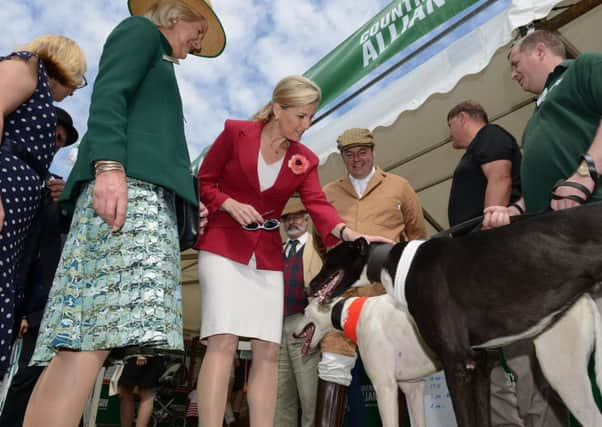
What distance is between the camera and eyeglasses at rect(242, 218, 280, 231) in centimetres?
216

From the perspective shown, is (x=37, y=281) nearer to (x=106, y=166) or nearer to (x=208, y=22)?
(x=106, y=166)

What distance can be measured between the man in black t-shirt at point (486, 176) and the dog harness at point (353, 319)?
25.7 inches

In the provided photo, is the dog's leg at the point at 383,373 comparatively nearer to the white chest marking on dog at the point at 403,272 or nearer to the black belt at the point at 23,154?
the white chest marking on dog at the point at 403,272

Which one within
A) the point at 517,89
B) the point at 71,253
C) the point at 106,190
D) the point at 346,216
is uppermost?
the point at 517,89

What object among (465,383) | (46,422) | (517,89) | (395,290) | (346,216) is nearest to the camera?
(46,422)

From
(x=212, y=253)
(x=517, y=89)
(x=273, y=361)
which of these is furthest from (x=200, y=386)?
(x=517, y=89)

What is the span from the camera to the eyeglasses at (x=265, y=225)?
2.16 meters

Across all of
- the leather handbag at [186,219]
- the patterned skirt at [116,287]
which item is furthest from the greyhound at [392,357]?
the patterned skirt at [116,287]

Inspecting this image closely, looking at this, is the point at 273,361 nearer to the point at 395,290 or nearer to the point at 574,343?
the point at 395,290

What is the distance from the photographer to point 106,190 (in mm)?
1356

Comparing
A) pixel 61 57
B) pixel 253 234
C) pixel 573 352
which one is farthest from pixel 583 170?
pixel 61 57

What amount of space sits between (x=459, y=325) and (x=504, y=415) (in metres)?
0.91

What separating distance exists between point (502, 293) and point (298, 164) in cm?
103

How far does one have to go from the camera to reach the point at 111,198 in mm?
1355
